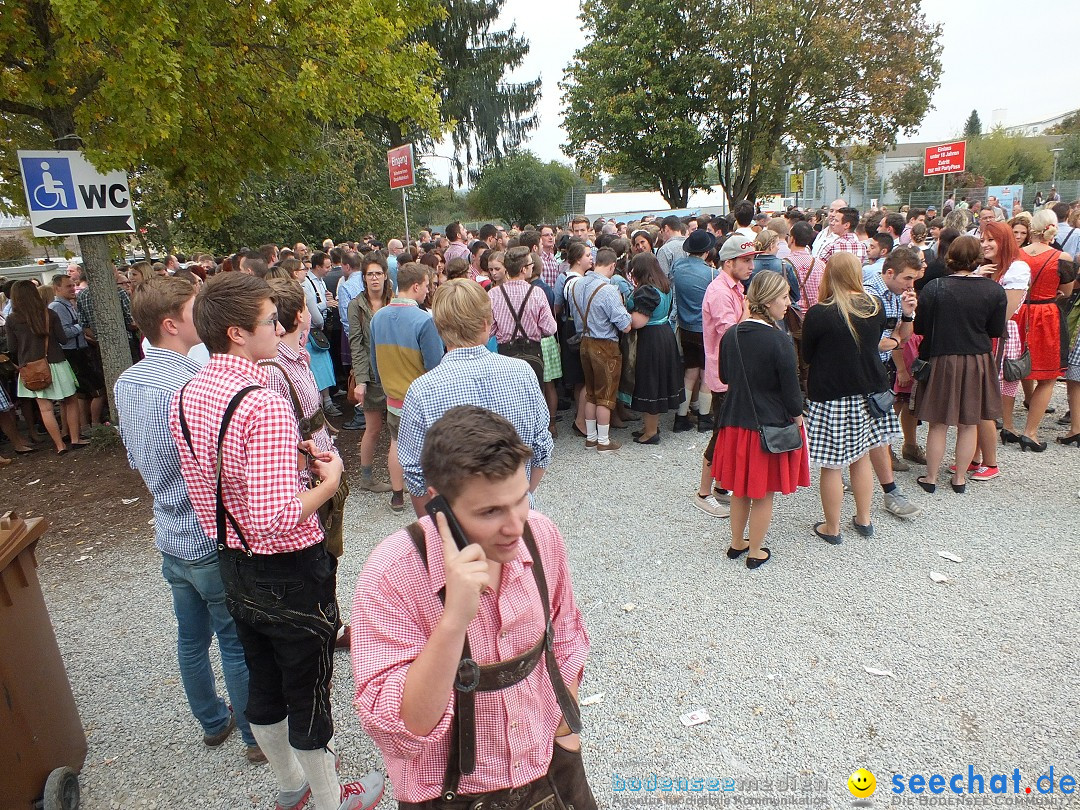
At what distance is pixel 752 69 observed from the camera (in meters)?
24.4

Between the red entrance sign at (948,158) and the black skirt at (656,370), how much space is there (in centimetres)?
1729

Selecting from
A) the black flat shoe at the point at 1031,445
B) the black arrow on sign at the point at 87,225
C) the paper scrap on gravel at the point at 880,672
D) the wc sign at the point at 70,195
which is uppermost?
the wc sign at the point at 70,195

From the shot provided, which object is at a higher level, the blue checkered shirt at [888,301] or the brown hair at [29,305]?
the brown hair at [29,305]

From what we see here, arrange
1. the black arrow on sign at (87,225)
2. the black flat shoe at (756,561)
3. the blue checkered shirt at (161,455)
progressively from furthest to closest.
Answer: the black arrow on sign at (87,225), the black flat shoe at (756,561), the blue checkered shirt at (161,455)

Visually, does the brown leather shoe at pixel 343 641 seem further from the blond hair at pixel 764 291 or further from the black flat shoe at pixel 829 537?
the black flat shoe at pixel 829 537

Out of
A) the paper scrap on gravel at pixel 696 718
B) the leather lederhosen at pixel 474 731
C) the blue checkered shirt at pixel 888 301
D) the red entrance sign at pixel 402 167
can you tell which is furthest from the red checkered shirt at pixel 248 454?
the red entrance sign at pixel 402 167

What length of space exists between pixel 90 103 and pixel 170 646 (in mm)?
4668

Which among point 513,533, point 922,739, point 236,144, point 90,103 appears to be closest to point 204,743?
point 513,533

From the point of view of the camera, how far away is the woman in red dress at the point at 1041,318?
226 inches

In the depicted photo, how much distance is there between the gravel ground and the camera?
2828 mm

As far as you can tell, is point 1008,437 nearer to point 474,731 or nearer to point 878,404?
point 878,404

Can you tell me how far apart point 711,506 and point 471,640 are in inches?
154

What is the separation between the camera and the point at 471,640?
1518 mm

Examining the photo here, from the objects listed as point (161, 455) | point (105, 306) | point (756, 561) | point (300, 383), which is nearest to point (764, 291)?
point (756, 561)
